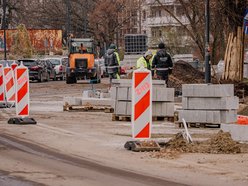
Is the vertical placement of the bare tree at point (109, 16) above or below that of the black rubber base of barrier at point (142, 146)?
above

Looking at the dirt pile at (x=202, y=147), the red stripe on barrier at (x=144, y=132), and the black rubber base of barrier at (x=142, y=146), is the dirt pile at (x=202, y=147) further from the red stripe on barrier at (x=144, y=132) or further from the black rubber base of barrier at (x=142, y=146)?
the red stripe on barrier at (x=144, y=132)

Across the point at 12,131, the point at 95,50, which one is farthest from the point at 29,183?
the point at 95,50

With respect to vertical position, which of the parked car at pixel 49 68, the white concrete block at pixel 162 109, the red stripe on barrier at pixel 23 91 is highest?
the red stripe on barrier at pixel 23 91

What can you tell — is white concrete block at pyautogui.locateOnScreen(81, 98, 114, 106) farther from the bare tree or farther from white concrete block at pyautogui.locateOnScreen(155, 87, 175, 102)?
the bare tree

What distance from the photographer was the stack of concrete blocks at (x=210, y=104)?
18.2 m

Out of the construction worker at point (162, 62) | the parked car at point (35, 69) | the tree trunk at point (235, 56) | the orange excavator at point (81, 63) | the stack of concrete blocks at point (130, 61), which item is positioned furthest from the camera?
the parked car at point (35, 69)

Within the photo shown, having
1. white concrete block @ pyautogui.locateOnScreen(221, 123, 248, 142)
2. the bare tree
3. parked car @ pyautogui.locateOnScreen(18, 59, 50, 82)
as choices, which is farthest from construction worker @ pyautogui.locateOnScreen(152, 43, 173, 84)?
the bare tree

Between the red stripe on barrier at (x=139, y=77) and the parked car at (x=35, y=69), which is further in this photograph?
the parked car at (x=35, y=69)

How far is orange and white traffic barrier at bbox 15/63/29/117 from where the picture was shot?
18.8 m

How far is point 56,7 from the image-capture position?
87.0 metres

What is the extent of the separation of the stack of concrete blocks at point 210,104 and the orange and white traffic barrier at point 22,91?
3612 mm

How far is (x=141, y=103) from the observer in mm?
13914

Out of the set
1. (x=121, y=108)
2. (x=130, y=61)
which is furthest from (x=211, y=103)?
(x=130, y=61)

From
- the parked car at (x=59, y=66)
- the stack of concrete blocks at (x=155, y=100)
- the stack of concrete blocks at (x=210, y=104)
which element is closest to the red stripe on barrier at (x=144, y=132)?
the stack of concrete blocks at (x=210, y=104)
